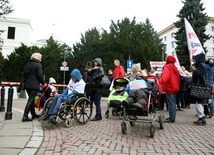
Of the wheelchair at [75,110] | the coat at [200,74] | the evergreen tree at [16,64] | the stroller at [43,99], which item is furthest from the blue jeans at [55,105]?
the evergreen tree at [16,64]

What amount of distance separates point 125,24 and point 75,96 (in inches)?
958

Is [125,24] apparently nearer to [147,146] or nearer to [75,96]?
[75,96]

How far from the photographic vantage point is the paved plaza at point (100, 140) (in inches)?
154

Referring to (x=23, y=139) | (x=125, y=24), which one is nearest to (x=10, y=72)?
(x=125, y=24)

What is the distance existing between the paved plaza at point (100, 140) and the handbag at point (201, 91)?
90 centimetres

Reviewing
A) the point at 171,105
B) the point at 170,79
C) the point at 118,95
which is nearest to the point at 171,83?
the point at 170,79

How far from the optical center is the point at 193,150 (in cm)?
407

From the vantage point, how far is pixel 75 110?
5797 mm

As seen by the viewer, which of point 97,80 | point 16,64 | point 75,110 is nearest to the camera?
point 75,110

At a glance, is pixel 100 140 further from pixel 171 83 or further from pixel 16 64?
pixel 16 64

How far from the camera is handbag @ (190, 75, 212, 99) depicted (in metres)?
6.36

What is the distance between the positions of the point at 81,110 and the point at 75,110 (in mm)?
417

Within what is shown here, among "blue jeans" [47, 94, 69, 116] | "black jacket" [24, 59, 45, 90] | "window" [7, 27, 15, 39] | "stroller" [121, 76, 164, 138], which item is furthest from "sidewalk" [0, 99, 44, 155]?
"window" [7, 27, 15, 39]

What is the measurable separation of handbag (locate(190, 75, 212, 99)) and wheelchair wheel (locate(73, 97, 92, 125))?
3.01m
